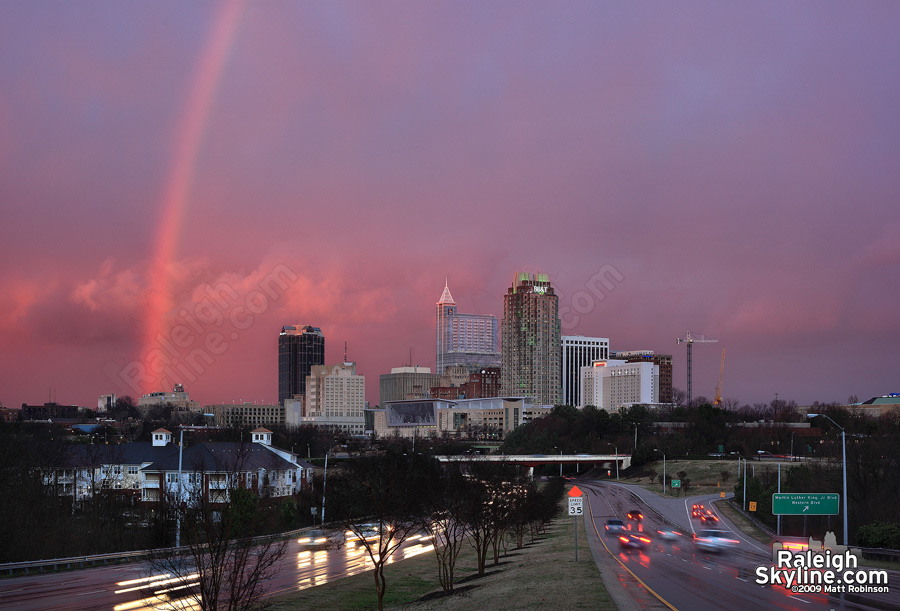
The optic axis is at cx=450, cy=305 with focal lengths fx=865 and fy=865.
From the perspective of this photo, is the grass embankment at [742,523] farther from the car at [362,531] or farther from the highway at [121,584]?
the highway at [121,584]

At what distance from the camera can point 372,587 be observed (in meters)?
53.9

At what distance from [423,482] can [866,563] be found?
28.8 meters

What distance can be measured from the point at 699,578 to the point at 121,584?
3249 cm

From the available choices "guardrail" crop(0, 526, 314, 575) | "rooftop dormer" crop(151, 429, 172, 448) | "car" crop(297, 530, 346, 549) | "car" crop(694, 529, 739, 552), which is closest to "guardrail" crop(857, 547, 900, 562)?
"car" crop(694, 529, 739, 552)

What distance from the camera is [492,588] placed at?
45.4 m

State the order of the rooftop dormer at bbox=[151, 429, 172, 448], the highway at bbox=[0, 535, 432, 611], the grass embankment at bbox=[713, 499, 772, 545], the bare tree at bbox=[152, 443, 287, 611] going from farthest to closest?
the rooftop dormer at bbox=[151, 429, 172, 448]
the grass embankment at bbox=[713, 499, 772, 545]
the highway at bbox=[0, 535, 432, 611]
the bare tree at bbox=[152, 443, 287, 611]

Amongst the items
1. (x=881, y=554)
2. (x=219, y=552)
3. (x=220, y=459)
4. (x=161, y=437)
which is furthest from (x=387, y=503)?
(x=161, y=437)

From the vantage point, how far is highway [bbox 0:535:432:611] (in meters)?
41.8

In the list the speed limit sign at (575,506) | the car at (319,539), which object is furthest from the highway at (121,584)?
the speed limit sign at (575,506)

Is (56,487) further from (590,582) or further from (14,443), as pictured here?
(590,582)

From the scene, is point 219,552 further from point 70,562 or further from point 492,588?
point 70,562

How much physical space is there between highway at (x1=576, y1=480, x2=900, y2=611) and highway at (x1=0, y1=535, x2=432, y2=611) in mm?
19243

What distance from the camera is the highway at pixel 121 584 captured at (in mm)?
41750

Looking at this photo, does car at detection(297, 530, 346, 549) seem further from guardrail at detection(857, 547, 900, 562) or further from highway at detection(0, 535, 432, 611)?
guardrail at detection(857, 547, 900, 562)
